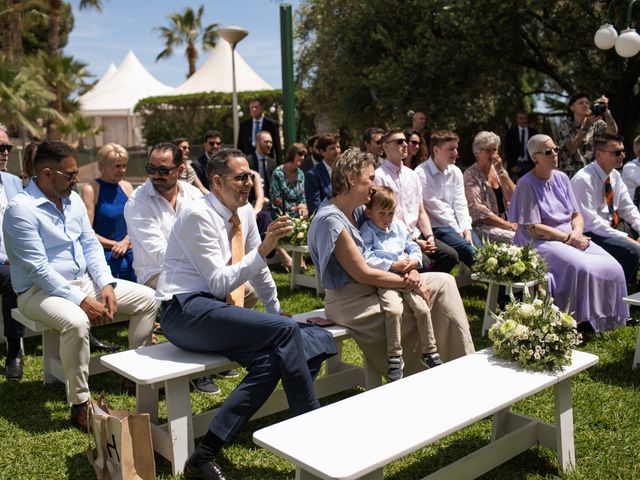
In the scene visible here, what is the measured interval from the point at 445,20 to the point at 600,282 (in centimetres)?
906

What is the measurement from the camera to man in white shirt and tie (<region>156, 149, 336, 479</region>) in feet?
11.5

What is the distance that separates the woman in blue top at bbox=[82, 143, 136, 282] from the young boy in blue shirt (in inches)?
95.0

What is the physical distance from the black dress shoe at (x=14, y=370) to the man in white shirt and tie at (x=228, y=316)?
6.20 ft

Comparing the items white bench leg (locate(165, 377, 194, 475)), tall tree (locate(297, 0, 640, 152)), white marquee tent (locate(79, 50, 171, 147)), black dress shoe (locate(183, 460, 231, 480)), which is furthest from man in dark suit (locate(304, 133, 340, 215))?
white marquee tent (locate(79, 50, 171, 147))

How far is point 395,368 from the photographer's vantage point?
4348 millimetres

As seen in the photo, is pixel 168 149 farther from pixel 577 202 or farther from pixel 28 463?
pixel 577 202

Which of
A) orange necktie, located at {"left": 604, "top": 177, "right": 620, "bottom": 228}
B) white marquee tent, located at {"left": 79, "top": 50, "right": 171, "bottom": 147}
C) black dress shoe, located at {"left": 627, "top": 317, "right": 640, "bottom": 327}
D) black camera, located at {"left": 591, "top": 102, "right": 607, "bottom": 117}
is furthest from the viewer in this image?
white marquee tent, located at {"left": 79, "top": 50, "right": 171, "bottom": 147}

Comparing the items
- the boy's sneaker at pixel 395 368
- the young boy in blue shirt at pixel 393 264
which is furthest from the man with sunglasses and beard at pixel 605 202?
the boy's sneaker at pixel 395 368

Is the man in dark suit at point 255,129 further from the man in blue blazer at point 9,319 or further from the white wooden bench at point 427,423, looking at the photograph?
the white wooden bench at point 427,423

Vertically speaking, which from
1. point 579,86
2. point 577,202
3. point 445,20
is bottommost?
point 577,202

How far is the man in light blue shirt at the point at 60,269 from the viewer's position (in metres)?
4.27

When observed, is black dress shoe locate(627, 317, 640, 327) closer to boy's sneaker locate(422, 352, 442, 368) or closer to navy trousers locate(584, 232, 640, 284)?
navy trousers locate(584, 232, 640, 284)

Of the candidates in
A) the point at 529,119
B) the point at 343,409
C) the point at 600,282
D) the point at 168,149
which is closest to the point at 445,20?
the point at 529,119

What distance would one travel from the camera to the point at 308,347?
3848mm
